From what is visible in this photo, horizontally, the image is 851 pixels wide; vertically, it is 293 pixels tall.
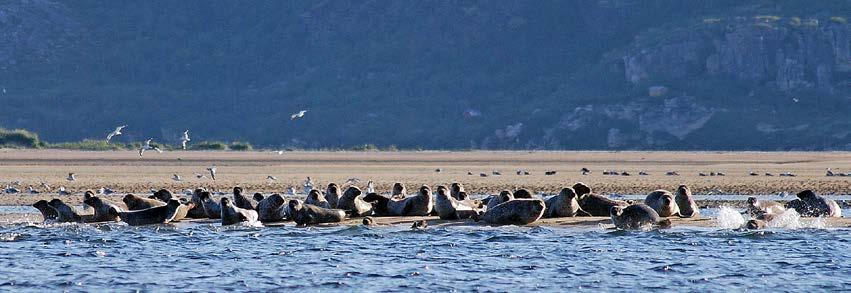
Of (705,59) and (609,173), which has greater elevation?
(705,59)

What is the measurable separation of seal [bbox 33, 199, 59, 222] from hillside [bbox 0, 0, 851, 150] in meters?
73.4

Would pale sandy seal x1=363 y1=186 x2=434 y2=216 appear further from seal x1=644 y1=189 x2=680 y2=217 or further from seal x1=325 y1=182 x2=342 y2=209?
seal x1=644 y1=189 x2=680 y2=217

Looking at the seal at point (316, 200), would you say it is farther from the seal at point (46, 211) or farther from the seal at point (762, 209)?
the seal at point (762, 209)

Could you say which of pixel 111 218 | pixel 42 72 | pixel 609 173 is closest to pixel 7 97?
pixel 42 72

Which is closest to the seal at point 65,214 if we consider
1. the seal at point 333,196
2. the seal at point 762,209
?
the seal at point 333,196

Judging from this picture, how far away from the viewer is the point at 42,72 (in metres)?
124

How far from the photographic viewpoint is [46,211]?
2309 centimetres

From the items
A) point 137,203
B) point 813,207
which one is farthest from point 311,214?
point 813,207

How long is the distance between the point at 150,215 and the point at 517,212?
5129 mm

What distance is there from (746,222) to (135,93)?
10088 centimetres

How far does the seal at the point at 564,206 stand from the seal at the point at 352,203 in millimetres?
2688

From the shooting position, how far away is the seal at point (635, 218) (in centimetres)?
2162

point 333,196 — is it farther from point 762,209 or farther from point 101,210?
point 762,209

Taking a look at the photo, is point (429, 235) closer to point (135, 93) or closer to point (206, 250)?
point (206, 250)
